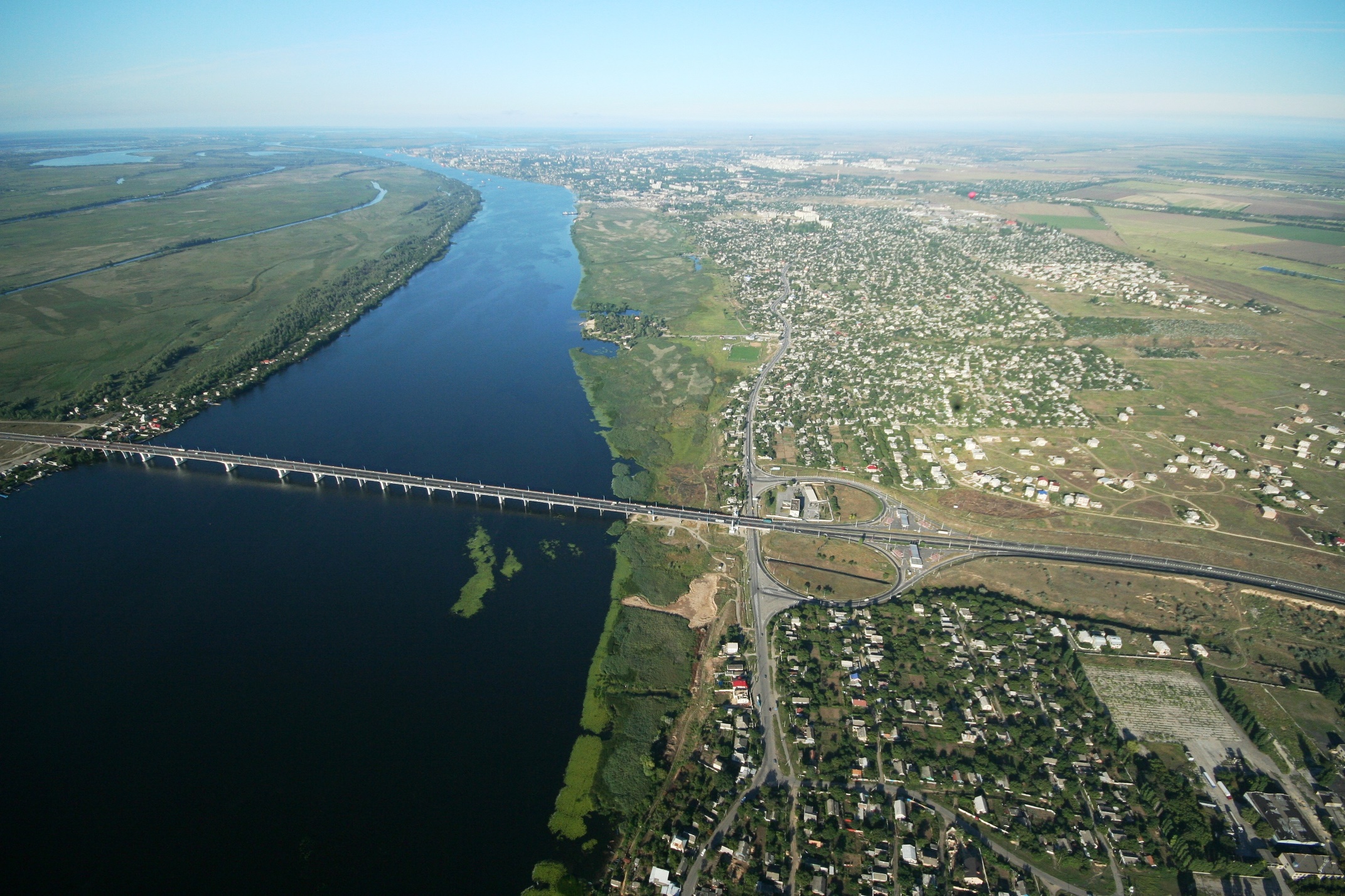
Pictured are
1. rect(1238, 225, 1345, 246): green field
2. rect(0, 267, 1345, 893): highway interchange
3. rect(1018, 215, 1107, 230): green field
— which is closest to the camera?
rect(0, 267, 1345, 893): highway interchange

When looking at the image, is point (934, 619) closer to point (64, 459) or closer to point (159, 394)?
point (64, 459)

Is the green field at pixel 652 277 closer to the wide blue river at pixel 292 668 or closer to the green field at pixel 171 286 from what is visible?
the green field at pixel 171 286

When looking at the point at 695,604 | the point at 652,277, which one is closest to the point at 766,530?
the point at 695,604

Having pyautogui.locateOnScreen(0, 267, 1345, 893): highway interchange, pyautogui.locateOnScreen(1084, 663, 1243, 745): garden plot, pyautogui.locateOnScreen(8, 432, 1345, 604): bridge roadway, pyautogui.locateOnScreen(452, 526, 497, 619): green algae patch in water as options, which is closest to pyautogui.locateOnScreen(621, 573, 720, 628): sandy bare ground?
pyautogui.locateOnScreen(0, 267, 1345, 893): highway interchange

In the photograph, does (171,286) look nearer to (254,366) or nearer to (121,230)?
(254,366)

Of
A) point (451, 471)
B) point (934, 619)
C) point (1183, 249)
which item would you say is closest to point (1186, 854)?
point (934, 619)

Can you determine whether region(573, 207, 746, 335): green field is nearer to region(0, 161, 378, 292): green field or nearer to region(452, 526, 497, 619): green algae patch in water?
region(452, 526, 497, 619): green algae patch in water

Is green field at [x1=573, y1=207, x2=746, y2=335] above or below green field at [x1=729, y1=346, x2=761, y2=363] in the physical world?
above
